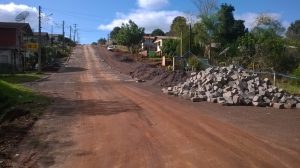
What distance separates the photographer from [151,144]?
12195 mm

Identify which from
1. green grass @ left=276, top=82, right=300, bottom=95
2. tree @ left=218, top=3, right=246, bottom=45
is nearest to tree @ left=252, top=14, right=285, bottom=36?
tree @ left=218, top=3, right=246, bottom=45

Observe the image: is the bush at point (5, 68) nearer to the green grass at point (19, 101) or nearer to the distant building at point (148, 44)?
the green grass at point (19, 101)

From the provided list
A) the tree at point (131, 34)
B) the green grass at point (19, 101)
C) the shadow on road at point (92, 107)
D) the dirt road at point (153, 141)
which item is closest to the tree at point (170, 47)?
the tree at point (131, 34)

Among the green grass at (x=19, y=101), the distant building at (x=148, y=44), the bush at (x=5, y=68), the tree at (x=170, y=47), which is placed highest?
the distant building at (x=148, y=44)

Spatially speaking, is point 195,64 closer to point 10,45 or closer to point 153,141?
point 10,45

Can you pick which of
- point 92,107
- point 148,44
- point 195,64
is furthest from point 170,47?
point 92,107

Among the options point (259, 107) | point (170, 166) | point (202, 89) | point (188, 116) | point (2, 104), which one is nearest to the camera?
point (170, 166)

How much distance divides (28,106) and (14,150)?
10161 mm

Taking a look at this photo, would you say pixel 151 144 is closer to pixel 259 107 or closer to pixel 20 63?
pixel 259 107

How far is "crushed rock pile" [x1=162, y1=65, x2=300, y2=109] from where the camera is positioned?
72.4ft

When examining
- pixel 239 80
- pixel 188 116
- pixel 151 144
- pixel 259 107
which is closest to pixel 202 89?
pixel 239 80

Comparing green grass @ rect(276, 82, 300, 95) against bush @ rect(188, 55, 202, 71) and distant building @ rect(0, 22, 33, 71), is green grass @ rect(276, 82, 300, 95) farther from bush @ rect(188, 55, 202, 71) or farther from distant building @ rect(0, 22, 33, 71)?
distant building @ rect(0, 22, 33, 71)

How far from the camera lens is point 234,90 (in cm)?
2388

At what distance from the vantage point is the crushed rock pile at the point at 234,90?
22.1 metres
